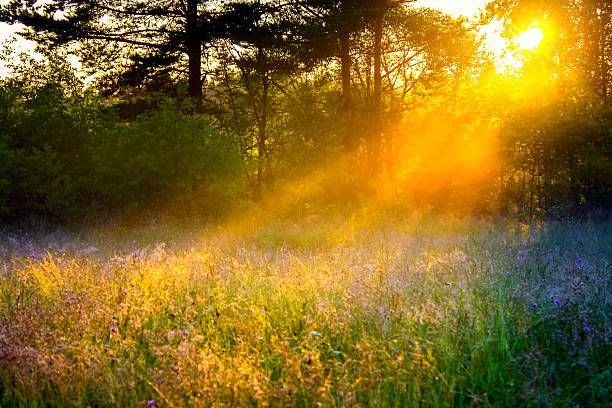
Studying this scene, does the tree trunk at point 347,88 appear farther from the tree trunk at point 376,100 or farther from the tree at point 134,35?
the tree at point 134,35

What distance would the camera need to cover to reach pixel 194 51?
1828cm

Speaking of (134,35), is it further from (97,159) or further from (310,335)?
(310,335)

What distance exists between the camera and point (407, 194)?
59.3 ft

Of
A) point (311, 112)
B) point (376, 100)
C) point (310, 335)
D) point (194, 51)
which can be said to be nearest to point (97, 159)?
point (194, 51)

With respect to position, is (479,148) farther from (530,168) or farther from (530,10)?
(530,10)

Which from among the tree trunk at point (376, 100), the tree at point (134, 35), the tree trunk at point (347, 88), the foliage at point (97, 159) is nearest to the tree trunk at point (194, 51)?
the tree at point (134, 35)

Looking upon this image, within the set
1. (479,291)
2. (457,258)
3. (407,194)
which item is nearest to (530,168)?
(407,194)

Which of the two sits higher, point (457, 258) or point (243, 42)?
point (243, 42)

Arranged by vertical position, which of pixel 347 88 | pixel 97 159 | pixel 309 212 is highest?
pixel 347 88

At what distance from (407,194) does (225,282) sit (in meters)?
13.5

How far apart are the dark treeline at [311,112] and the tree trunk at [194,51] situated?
0.24 feet

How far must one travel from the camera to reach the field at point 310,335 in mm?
2842

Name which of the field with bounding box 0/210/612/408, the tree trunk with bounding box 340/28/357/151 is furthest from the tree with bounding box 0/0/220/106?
the field with bounding box 0/210/612/408

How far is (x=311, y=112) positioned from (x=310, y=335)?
58.1ft
